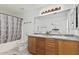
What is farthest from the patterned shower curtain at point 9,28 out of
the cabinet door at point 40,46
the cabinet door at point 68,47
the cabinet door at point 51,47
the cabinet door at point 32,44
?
the cabinet door at point 68,47

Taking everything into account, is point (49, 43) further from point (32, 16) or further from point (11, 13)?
point (11, 13)

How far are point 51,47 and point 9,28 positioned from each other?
83cm

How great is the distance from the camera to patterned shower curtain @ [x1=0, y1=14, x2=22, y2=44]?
68.1 inches

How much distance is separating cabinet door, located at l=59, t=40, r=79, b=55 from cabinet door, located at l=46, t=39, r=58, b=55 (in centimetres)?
9

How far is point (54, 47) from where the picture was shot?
1.85m

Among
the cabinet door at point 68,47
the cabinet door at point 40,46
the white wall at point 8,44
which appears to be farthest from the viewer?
the cabinet door at point 40,46

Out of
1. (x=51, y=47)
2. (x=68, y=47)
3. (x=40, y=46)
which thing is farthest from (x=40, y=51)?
(x=68, y=47)

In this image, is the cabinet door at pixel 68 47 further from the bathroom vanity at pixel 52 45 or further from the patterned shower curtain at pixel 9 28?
the patterned shower curtain at pixel 9 28

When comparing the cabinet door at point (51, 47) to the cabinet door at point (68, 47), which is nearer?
the cabinet door at point (68, 47)

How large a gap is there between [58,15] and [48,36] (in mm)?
418

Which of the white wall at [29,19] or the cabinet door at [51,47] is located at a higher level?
the white wall at [29,19]

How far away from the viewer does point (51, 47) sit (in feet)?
6.15

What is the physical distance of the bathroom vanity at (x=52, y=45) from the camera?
66.2 inches

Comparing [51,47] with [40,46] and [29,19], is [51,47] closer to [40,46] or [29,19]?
[40,46]
